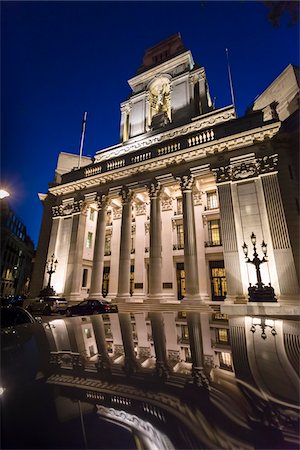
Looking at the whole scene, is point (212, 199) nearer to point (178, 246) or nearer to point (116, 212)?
point (178, 246)

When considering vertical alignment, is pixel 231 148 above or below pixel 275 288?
above

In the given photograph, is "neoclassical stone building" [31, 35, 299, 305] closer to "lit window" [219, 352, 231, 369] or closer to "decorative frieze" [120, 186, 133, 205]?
"decorative frieze" [120, 186, 133, 205]

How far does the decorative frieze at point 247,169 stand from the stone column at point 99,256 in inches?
493

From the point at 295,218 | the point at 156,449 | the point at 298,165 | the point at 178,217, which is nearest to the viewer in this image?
the point at 156,449

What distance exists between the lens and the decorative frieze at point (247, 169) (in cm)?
1640

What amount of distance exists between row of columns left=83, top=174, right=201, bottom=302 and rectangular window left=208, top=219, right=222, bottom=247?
237 inches

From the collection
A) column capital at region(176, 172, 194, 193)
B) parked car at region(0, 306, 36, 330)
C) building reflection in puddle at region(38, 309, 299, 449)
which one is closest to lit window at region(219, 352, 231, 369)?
building reflection in puddle at region(38, 309, 299, 449)

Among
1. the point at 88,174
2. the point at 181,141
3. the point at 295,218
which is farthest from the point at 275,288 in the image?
the point at 88,174

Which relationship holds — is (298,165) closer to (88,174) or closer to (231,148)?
(231,148)

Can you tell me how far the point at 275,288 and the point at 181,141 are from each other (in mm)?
15416

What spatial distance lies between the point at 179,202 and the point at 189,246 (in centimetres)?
967

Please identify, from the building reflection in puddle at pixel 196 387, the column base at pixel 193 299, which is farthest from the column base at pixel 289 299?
the building reflection in puddle at pixel 196 387

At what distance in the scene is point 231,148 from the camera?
59.5ft

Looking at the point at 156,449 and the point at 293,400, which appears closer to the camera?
the point at 156,449
